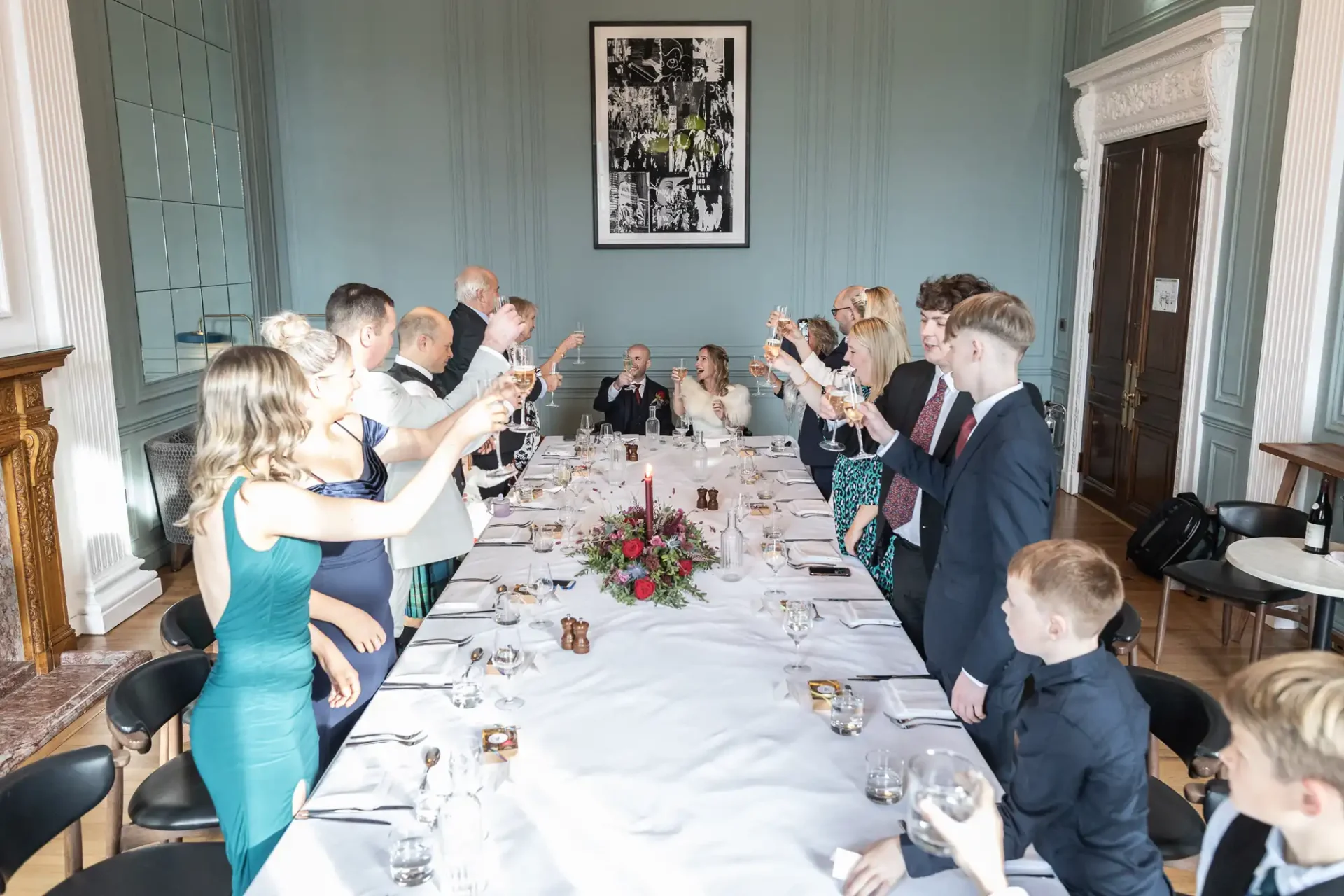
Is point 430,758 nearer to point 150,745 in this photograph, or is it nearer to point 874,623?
point 150,745

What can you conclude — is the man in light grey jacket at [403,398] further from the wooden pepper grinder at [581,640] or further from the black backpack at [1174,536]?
the black backpack at [1174,536]

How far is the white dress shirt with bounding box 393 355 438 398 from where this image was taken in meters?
3.68

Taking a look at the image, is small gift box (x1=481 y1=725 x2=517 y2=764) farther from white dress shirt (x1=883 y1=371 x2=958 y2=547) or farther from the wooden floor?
white dress shirt (x1=883 y1=371 x2=958 y2=547)

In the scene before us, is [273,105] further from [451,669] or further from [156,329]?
[451,669]

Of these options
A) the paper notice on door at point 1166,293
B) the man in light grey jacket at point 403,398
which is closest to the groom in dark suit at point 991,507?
the man in light grey jacket at point 403,398

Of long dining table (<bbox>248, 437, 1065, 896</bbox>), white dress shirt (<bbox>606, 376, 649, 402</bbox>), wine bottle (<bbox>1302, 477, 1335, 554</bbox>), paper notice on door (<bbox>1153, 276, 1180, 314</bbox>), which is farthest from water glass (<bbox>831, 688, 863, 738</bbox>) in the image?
paper notice on door (<bbox>1153, 276, 1180, 314</bbox>)

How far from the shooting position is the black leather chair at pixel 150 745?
8.09 feet

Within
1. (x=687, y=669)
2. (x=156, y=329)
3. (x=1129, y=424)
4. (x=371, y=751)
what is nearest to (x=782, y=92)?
(x=1129, y=424)

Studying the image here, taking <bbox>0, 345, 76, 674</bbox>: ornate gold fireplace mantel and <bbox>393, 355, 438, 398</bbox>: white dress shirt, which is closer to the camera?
<bbox>393, 355, 438, 398</bbox>: white dress shirt

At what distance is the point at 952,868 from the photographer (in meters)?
1.72

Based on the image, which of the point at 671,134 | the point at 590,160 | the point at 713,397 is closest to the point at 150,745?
the point at 713,397

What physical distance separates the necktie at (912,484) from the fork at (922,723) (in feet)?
4.37

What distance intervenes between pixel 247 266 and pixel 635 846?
705cm

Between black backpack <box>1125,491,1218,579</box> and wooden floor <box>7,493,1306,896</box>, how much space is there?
6.8 inches
